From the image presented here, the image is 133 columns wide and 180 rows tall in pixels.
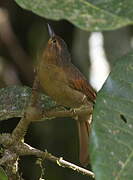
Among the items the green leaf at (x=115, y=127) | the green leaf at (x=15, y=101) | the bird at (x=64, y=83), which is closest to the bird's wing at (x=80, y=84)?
the bird at (x=64, y=83)

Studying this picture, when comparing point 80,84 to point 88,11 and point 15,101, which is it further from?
point 88,11

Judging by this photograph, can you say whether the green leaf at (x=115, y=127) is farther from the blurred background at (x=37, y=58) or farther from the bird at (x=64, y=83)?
the blurred background at (x=37, y=58)

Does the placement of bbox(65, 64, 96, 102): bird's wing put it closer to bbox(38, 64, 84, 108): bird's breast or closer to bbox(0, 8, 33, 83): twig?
bbox(38, 64, 84, 108): bird's breast

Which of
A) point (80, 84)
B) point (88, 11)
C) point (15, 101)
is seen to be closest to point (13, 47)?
point (80, 84)

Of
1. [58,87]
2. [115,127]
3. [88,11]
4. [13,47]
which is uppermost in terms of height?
[88,11]

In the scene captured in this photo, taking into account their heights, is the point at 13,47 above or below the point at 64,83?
below

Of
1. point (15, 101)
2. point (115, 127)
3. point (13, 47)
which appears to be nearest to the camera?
point (115, 127)
